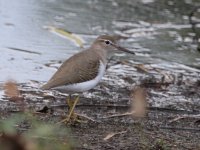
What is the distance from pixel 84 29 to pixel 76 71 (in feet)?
12.5

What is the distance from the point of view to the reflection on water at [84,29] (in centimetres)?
830

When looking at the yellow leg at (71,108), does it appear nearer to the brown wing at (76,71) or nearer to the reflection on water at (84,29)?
the brown wing at (76,71)

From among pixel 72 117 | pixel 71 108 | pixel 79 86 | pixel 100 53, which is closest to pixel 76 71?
Result: pixel 79 86

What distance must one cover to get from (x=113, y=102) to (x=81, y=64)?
821mm

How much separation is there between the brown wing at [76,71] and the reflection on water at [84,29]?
1.26m

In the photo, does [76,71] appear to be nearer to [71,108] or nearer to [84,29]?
[71,108]

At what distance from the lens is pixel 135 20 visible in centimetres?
1066

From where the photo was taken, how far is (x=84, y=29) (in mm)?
9805

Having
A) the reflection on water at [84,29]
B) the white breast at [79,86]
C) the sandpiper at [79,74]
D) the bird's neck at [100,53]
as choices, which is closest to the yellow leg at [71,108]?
the sandpiper at [79,74]

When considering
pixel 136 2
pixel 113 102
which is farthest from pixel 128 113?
pixel 136 2

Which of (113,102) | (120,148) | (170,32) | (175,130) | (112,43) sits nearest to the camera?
(120,148)

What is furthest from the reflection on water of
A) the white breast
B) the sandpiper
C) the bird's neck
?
the white breast

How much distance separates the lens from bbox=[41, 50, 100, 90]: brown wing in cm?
582

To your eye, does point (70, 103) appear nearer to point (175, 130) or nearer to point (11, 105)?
point (11, 105)
